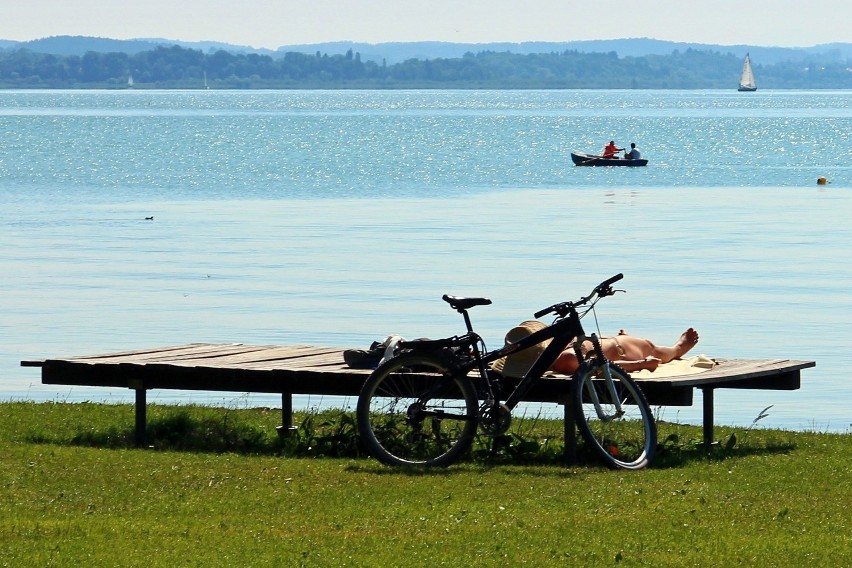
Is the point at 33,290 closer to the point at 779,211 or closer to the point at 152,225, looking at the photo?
the point at 152,225

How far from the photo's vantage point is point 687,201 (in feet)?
184

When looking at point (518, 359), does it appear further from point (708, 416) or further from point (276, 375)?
point (276, 375)

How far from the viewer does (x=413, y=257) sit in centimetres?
3244

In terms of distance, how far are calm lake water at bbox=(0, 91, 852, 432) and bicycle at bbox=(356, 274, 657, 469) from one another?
478cm

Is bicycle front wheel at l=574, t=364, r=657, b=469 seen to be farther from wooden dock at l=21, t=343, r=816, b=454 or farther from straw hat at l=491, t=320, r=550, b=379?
straw hat at l=491, t=320, r=550, b=379

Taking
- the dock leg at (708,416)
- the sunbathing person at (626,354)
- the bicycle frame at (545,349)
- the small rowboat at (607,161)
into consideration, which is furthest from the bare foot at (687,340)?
the small rowboat at (607,161)

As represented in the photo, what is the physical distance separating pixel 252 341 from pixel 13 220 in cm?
2632

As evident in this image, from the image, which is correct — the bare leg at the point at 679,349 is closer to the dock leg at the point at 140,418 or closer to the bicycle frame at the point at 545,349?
the bicycle frame at the point at 545,349

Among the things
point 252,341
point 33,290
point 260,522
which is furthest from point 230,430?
point 33,290

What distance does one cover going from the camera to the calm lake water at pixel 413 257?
69.0ft

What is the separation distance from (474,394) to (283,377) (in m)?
1.37

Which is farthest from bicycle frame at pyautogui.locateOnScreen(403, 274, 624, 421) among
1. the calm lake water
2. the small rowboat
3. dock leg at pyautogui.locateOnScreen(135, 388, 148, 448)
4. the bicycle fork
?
the small rowboat

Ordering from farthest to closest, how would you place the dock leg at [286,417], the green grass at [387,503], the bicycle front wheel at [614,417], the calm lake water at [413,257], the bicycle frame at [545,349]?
the calm lake water at [413,257], the dock leg at [286,417], the bicycle frame at [545,349], the bicycle front wheel at [614,417], the green grass at [387,503]

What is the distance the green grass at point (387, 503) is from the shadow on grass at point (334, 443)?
20 mm
